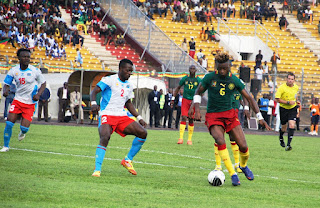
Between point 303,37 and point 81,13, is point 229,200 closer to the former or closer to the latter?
point 81,13

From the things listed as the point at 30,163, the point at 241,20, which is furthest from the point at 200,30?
the point at 30,163

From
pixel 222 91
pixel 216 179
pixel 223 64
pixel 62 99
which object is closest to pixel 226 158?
pixel 216 179

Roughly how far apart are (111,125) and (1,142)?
6546 mm

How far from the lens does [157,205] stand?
7512 mm

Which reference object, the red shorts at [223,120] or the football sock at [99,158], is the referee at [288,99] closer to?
the red shorts at [223,120]

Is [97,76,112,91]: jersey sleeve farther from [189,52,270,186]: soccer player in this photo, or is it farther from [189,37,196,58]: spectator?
[189,37,196,58]: spectator

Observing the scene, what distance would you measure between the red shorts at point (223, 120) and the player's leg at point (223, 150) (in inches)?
2.8

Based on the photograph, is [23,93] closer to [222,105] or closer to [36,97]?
[36,97]

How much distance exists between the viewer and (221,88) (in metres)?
10.2

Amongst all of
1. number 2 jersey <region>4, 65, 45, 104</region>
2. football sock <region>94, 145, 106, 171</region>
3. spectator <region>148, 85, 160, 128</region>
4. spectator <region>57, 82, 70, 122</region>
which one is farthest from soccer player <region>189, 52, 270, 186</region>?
spectator <region>148, 85, 160, 128</region>

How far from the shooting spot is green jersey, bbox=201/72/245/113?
1020 cm

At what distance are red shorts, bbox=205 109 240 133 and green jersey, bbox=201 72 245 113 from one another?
0.24 feet

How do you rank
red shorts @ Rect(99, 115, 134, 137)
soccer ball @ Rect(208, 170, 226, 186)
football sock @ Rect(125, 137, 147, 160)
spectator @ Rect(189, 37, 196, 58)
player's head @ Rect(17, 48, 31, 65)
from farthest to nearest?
spectator @ Rect(189, 37, 196, 58) < player's head @ Rect(17, 48, 31, 65) < football sock @ Rect(125, 137, 147, 160) < red shorts @ Rect(99, 115, 134, 137) < soccer ball @ Rect(208, 170, 226, 186)

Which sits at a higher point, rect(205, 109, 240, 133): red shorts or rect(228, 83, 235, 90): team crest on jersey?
rect(228, 83, 235, 90): team crest on jersey
